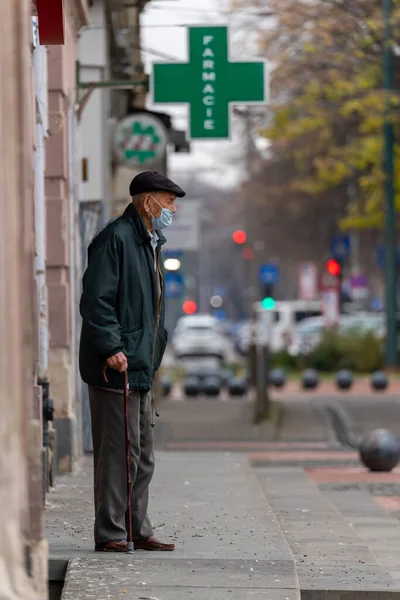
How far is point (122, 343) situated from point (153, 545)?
1.00 metres

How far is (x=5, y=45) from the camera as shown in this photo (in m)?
4.98

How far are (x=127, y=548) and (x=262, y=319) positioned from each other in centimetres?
1827

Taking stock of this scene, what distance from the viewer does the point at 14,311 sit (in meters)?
4.98

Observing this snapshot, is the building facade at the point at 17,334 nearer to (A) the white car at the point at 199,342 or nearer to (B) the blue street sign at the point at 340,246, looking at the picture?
(B) the blue street sign at the point at 340,246

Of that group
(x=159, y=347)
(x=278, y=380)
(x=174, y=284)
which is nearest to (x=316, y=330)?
(x=174, y=284)

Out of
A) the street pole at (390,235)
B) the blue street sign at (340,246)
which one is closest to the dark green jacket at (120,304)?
the street pole at (390,235)

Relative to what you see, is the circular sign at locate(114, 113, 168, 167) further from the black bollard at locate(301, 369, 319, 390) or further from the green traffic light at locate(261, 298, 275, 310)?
the black bollard at locate(301, 369, 319, 390)

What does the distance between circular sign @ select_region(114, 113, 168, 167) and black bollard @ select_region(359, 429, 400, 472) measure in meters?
5.94

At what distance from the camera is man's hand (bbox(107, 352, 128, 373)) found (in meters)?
7.55

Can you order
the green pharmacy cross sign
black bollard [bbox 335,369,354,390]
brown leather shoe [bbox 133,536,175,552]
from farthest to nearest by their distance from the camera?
black bollard [bbox 335,369,354,390] < the green pharmacy cross sign < brown leather shoe [bbox 133,536,175,552]

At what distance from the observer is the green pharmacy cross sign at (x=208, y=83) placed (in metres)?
17.1

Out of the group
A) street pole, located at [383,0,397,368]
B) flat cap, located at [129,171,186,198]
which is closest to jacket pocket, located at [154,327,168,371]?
flat cap, located at [129,171,186,198]

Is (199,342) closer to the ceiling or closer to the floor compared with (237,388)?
closer to the floor

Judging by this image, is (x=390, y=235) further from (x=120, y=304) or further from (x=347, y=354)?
(x=120, y=304)
